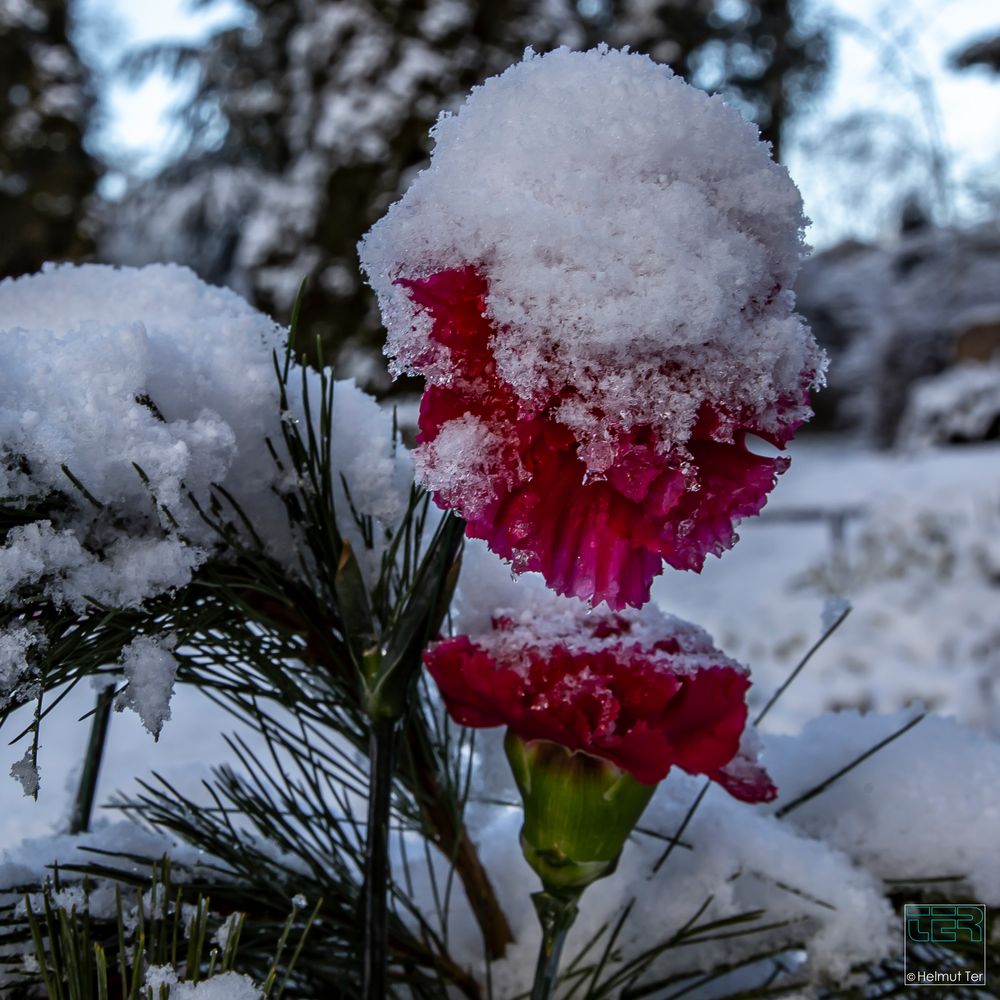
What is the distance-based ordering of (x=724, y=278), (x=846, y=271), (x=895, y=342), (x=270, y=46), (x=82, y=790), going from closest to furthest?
(x=724, y=278), (x=82, y=790), (x=270, y=46), (x=895, y=342), (x=846, y=271)

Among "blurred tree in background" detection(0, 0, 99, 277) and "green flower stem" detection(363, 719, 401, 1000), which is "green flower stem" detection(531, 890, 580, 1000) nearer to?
"green flower stem" detection(363, 719, 401, 1000)

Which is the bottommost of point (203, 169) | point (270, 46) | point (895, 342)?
point (203, 169)

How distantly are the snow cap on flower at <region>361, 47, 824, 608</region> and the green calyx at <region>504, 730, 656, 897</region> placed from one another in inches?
3.4

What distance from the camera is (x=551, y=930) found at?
0.98 feet

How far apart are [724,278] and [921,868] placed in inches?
11.7

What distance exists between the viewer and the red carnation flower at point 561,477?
22 cm

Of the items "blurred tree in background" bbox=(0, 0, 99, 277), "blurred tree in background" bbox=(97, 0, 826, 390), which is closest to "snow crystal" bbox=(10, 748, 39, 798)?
"blurred tree in background" bbox=(97, 0, 826, 390)

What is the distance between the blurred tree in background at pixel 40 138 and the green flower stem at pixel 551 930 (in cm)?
513

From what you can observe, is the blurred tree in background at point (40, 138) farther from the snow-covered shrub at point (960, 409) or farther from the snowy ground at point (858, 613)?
the snow-covered shrub at point (960, 409)

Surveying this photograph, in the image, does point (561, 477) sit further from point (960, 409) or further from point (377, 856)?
point (960, 409)

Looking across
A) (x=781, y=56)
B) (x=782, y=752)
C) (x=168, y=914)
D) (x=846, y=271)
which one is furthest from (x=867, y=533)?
(x=846, y=271)

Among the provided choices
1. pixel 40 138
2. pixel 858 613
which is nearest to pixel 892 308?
pixel 858 613

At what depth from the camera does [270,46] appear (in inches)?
139

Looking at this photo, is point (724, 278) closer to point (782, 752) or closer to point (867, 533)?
point (782, 752)
